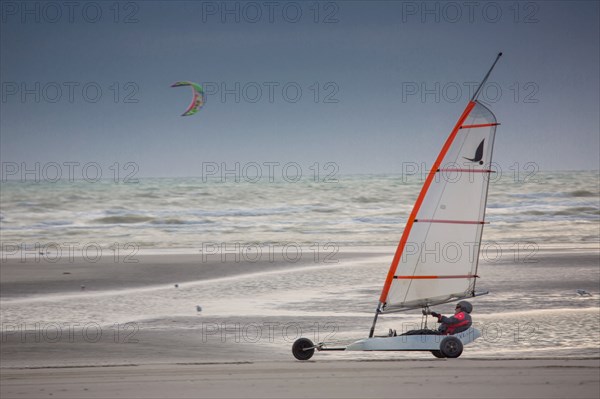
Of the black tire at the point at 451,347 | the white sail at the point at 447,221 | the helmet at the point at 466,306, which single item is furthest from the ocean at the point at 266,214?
Result: the black tire at the point at 451,347

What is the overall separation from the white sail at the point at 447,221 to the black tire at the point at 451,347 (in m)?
0.93

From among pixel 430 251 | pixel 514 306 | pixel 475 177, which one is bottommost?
pixel 514 306

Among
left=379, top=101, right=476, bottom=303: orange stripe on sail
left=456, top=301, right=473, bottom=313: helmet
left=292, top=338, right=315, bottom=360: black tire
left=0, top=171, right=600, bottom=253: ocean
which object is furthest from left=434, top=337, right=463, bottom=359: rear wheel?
left=0, top=171, right=600, bottom=253: ocean

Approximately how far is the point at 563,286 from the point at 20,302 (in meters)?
12.5

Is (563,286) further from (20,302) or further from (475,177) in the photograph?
(20,302)

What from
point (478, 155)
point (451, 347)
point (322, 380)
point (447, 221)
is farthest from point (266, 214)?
point (322, 380)

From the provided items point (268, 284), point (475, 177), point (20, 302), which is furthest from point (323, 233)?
point (475, 177)

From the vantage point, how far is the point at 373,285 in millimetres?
21250

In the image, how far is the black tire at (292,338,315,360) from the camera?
12523 millimetres

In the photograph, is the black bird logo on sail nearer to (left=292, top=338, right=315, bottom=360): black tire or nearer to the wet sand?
the wet sand

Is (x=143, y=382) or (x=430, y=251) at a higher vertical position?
(x=430, y=251)

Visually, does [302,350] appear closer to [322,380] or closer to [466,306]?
[322,380]

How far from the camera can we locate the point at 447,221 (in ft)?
42.8

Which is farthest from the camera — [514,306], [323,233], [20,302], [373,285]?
[323,233]
